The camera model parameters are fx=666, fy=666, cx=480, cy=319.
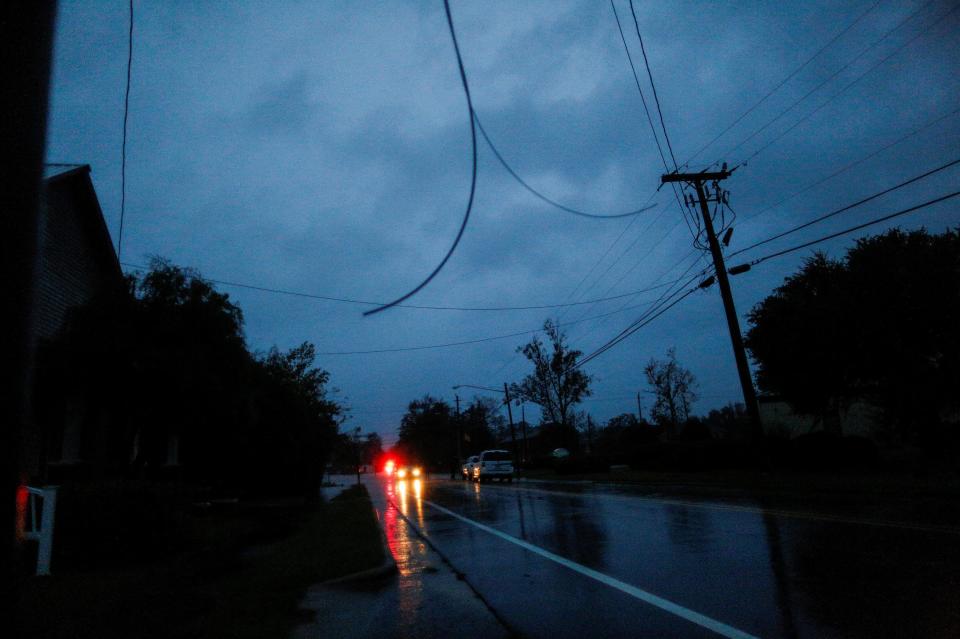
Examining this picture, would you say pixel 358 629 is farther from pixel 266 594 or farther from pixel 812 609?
pixel 812 609

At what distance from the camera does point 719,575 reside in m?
7.56

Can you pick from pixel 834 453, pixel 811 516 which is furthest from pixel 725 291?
pixel 811 516

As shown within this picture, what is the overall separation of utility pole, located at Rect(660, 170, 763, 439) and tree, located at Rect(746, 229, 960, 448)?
15.0ft

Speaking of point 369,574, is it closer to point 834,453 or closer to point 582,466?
point 834,453

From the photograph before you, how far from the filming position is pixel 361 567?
8.92 m

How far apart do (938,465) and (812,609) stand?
22.2 meters

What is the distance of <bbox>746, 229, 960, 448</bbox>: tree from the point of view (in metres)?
24.0

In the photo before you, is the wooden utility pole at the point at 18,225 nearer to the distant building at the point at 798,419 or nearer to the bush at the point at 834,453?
the bush at the point at 834,453

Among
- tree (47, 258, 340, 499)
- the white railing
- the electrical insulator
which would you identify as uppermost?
the electrical insulator

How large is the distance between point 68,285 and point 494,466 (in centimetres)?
2909

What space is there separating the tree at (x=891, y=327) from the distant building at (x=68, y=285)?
2452cm

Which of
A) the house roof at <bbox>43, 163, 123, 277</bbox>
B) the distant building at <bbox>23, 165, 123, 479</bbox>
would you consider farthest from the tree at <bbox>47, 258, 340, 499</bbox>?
the house roof at <bbox>43, 163, 123, 277</bbox>

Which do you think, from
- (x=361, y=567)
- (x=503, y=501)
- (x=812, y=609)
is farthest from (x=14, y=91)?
(x=503, y=501)

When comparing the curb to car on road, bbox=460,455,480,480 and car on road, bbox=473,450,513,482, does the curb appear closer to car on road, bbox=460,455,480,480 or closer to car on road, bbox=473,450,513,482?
car on road, bbox=473,450,513,482
